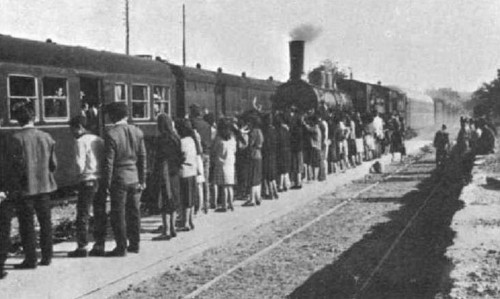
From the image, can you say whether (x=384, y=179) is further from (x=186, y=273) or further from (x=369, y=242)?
(x=186, y=273)

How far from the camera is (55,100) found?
12586 millimetres

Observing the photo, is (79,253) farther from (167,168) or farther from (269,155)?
(269,155)

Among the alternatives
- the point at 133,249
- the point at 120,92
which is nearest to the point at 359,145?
the point at 120,92

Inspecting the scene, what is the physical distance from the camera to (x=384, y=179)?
21.4 m

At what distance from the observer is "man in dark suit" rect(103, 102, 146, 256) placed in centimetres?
894

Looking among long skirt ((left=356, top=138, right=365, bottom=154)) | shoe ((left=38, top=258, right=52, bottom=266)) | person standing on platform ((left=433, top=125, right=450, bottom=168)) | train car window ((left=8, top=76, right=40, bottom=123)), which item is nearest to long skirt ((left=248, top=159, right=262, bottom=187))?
train car window ((left=8, top=76, right=40, bottom=123))

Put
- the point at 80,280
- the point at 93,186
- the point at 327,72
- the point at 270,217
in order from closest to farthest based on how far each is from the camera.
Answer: the point at 80,280
the point at 93,186
the point at 270,217
the point at 327,72

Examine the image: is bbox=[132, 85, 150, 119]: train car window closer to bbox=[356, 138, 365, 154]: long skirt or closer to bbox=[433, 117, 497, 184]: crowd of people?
bbox=[433, 117, 497, 184]: crowd of people

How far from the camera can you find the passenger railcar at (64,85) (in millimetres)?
11555

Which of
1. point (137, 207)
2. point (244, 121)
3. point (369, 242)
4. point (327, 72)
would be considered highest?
point (327, 72)

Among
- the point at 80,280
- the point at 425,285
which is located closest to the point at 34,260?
the point at 80,280

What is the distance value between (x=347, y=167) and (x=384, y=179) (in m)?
3.31

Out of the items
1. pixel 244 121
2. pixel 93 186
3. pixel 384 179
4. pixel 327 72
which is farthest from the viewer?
pixel 327 72

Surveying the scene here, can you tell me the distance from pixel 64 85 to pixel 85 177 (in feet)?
14.2
